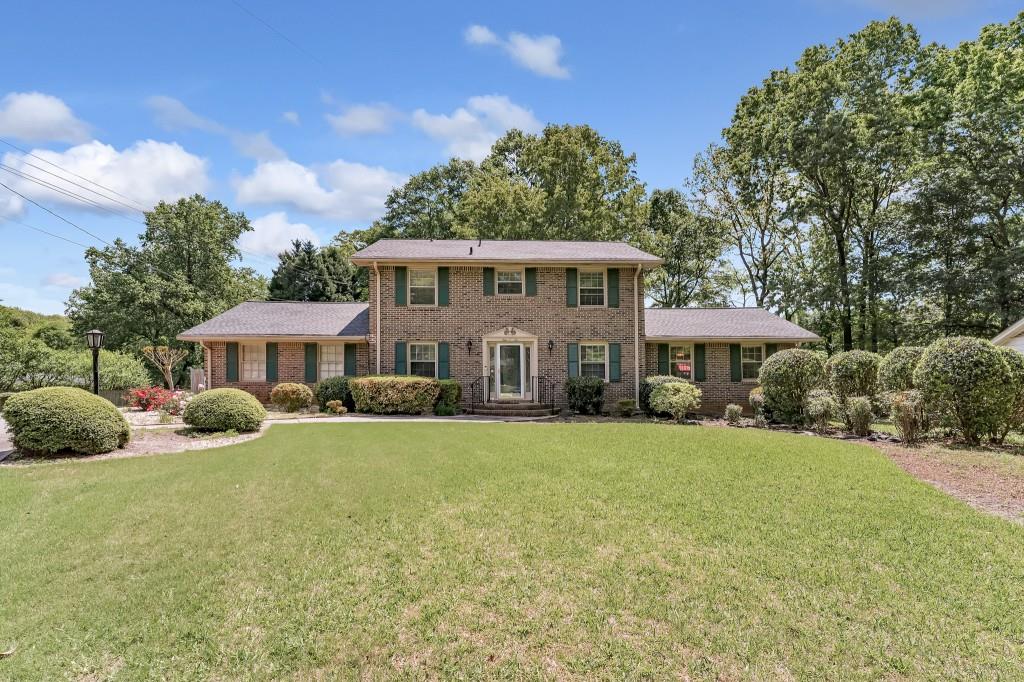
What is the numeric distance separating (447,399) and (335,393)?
12.2 ft

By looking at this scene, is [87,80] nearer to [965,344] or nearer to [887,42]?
[965,344]

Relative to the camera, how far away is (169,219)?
29812 millimetres

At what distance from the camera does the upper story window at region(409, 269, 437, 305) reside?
1762 centimetres

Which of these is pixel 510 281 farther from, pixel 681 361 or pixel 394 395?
pixel 681 361

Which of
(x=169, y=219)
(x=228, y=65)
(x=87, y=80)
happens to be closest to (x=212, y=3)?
(x=228, y=65)

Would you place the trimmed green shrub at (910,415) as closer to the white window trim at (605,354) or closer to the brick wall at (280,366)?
the white window trim at (605,354)

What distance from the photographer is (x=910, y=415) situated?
9.86 m

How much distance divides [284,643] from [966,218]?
93.6 feet

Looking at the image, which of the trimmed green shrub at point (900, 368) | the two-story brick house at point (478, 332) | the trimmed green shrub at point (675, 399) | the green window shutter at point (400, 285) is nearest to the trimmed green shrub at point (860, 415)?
the trimmed green shrub at point (900, 368)

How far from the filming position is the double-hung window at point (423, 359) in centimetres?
1750

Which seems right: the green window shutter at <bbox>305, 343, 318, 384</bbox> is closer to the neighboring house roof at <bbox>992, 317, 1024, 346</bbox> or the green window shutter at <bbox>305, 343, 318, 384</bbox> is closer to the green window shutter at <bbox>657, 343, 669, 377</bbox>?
the green window shutter at <bbox>657, 343, 669, 377</bbox>

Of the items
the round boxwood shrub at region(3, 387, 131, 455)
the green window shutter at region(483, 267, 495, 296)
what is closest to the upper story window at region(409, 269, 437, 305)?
the green window shutter at region(483, 267, 495, 296)

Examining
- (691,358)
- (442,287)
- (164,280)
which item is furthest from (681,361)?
(164,280)

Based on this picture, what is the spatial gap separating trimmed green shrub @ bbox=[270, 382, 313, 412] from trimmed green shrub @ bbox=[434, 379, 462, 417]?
4430 mm
